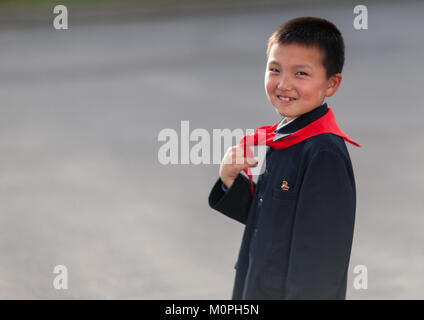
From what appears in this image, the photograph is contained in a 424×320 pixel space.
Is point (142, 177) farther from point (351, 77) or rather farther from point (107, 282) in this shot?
point (351, 77)

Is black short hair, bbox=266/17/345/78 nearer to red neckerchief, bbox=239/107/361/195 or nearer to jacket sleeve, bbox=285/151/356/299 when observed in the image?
red neckerchief, bbox=239/107/361/195

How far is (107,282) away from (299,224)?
165 cm

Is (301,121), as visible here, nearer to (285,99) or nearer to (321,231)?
(285,99)

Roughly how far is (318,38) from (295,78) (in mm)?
101

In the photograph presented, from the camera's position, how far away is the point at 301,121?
1320 mm

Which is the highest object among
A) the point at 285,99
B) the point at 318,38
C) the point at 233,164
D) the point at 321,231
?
the point at 318,38

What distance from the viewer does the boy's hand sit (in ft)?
4.42

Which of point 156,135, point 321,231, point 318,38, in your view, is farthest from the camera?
point 156,135

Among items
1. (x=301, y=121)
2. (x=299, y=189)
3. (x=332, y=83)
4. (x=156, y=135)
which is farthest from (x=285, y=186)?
(x=156, y=135)

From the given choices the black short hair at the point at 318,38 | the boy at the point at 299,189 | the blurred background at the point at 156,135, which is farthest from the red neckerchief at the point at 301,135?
the blurred background at the point at 156,135

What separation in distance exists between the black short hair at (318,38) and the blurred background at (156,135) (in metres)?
1.45

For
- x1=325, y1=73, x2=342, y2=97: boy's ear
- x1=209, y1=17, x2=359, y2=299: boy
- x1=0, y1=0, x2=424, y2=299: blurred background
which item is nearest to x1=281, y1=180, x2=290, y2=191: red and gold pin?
x1=209, y1=17, x2=359, y2=299: boy

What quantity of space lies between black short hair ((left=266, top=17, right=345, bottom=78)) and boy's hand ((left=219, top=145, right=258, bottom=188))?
0.78 feet
